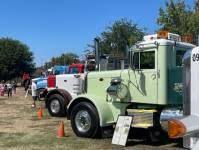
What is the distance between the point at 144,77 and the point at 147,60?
1.39 ft

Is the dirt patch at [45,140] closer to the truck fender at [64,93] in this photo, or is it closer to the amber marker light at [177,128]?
the truck fender at [64,93]

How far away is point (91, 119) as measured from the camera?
43.0ft

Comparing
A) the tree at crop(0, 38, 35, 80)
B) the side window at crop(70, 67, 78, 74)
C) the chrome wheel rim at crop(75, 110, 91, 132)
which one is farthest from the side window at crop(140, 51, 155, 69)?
the tree at crop(0, 38, 35, 80)

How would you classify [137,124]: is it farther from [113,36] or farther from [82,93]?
[113,36]

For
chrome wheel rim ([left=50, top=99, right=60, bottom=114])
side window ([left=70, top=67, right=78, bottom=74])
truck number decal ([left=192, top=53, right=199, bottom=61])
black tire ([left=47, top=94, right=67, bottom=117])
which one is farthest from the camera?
side window ([left=70, top=67, right=78, bottom=74])

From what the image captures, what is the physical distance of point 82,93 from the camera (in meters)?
14.6

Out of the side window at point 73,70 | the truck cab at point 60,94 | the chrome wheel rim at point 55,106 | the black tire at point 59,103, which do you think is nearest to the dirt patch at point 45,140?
the black tire at point 59,103

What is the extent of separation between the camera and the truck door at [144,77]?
40.2 ft

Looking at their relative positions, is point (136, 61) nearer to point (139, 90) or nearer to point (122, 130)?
point (139, 90)

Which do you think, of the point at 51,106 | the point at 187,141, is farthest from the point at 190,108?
the point at 51,106

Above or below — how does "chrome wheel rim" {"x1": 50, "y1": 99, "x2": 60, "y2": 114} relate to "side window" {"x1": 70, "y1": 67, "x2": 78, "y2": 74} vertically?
below

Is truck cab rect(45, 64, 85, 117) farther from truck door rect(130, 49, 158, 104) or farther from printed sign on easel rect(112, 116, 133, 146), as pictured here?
printed sign on easel rect(112, 116, 133, 146)

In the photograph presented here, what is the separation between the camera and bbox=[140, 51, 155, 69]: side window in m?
12.3

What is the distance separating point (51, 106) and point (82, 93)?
19.8ft
